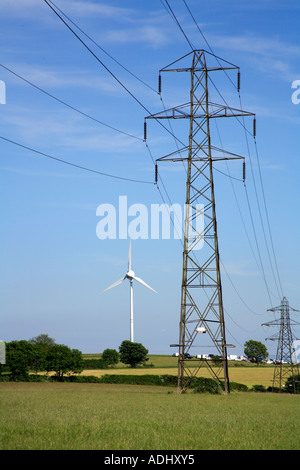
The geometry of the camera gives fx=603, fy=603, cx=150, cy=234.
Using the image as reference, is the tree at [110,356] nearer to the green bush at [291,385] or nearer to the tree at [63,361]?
the tree at [63,361]

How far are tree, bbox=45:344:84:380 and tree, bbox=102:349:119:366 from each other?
5872cm

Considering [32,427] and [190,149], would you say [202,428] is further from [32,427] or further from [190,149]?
[190,149]

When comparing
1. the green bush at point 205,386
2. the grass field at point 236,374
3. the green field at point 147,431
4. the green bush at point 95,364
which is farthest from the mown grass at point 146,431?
the green bush at point 95,364

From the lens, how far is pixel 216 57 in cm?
5734

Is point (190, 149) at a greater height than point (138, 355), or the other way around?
point (190, 149)

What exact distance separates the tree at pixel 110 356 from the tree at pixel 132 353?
71.4 inches

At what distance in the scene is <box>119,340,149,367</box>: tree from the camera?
187m

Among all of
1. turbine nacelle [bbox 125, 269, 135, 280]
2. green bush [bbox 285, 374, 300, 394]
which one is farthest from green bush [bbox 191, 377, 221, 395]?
turbine nacelle [bbox 125, 269, 135, 280]

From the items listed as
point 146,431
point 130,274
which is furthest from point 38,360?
point 146,431

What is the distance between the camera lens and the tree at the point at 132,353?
613ft

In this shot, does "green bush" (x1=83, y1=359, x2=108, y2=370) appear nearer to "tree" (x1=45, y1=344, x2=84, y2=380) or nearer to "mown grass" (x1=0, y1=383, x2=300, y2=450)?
"tree" (x1=45, y1=344, x2=84, y2=380)

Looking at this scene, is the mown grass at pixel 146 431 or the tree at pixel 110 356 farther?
the tree at pixel 110 356
